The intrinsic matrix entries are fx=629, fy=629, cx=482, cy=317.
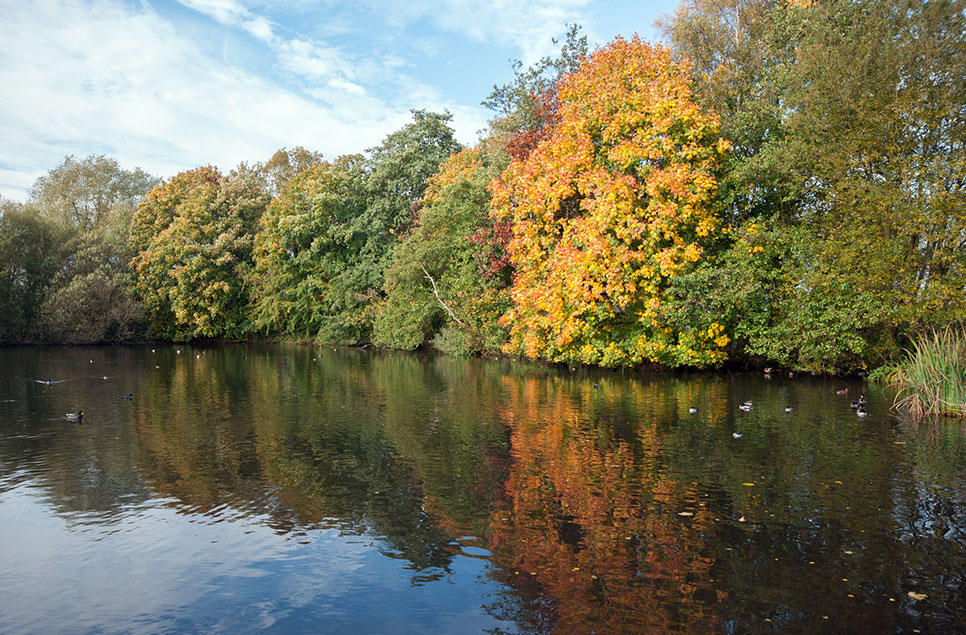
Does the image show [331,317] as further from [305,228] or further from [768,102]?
[768,102]

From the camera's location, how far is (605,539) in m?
7.33

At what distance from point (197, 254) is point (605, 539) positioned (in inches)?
1995


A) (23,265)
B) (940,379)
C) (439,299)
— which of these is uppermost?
(23,265)

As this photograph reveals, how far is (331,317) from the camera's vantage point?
47.0 m

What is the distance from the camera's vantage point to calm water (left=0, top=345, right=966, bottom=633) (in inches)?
227

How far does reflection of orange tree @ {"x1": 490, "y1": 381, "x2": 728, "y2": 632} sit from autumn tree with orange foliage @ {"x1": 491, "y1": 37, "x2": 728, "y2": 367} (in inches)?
543

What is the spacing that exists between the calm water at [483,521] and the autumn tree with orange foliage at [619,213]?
8931 mm

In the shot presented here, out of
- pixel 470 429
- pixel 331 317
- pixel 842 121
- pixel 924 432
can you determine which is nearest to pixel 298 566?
pixel 470 429

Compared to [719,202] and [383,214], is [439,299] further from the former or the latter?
[719,202]

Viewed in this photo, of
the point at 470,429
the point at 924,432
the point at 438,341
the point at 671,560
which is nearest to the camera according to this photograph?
the point at 671,560

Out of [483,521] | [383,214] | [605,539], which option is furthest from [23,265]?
[605,539]

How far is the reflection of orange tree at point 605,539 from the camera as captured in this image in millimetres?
5680

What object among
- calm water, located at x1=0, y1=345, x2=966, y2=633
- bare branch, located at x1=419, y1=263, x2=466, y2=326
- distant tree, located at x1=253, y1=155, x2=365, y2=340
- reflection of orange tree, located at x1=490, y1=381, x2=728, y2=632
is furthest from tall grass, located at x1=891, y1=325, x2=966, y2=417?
distant tree, located at x1=253, y1=155, x2=365, y2=340

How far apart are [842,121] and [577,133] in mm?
9687
